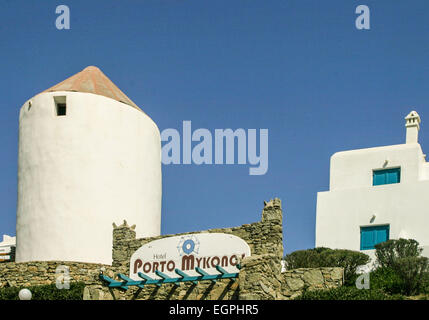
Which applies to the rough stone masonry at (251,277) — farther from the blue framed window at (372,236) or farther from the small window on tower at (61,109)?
the blue framed window at (372,236)

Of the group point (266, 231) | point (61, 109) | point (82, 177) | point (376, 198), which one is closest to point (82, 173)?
point (82, 177)

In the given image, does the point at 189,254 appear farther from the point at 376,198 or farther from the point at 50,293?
the point at 376,198

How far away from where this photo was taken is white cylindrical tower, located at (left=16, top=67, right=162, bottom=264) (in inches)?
1236

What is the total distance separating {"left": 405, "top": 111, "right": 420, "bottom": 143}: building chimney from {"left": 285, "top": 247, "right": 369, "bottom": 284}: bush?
27.1 ft

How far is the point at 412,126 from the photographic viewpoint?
39719 millimetres

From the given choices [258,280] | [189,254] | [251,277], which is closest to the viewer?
[258,280]

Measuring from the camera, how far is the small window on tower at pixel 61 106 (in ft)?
110

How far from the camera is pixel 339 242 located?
3778 centimetres

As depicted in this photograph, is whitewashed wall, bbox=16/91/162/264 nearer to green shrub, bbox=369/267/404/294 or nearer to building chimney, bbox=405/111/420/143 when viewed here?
green shrub, bbox=369/267/404/294

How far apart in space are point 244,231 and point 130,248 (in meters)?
4.60

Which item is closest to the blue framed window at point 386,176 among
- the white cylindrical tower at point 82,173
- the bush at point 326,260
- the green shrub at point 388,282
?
the bush at point 326,260

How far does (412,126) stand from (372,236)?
6456 millimetres
